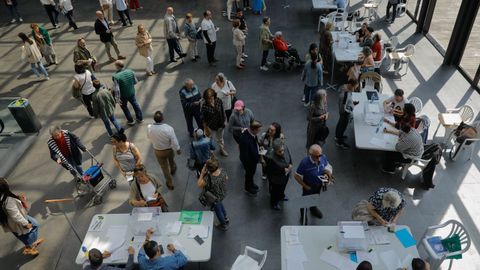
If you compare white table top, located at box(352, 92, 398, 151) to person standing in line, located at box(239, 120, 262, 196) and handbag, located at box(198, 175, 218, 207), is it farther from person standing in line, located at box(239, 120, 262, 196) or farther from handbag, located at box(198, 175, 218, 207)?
handbag, located at box(198, 175, 218, 207)

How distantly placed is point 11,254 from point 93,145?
2.73m

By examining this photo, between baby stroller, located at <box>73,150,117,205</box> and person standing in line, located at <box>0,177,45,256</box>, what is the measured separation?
3.67ft

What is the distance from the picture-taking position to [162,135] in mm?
6125

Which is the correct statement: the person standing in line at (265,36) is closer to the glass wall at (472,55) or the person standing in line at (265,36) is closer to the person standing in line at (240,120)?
the person standing in line at (240,120)

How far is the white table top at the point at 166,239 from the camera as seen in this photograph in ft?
16.1

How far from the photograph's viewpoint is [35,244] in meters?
6.11

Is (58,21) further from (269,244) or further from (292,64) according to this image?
(269,244)

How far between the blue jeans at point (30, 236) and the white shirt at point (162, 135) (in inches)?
85.8

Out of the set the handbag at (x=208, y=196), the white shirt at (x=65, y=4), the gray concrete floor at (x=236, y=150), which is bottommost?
the gray concrete floor at (x=236, y=150)

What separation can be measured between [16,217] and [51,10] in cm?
996

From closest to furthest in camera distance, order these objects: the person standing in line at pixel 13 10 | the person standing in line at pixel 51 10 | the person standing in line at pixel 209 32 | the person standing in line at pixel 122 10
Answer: the person standing in line at pixel 209 32, the person standing in line at pixel 122 10, the person standing in line at pixel 51 10, the person standing in line at pixel 13 10

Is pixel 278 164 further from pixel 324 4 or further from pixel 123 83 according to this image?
pixel 324 4

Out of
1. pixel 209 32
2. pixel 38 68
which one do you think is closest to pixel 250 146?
pixel 209 32

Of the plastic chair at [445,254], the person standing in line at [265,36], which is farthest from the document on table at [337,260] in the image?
the person standing in line at [265,36]
